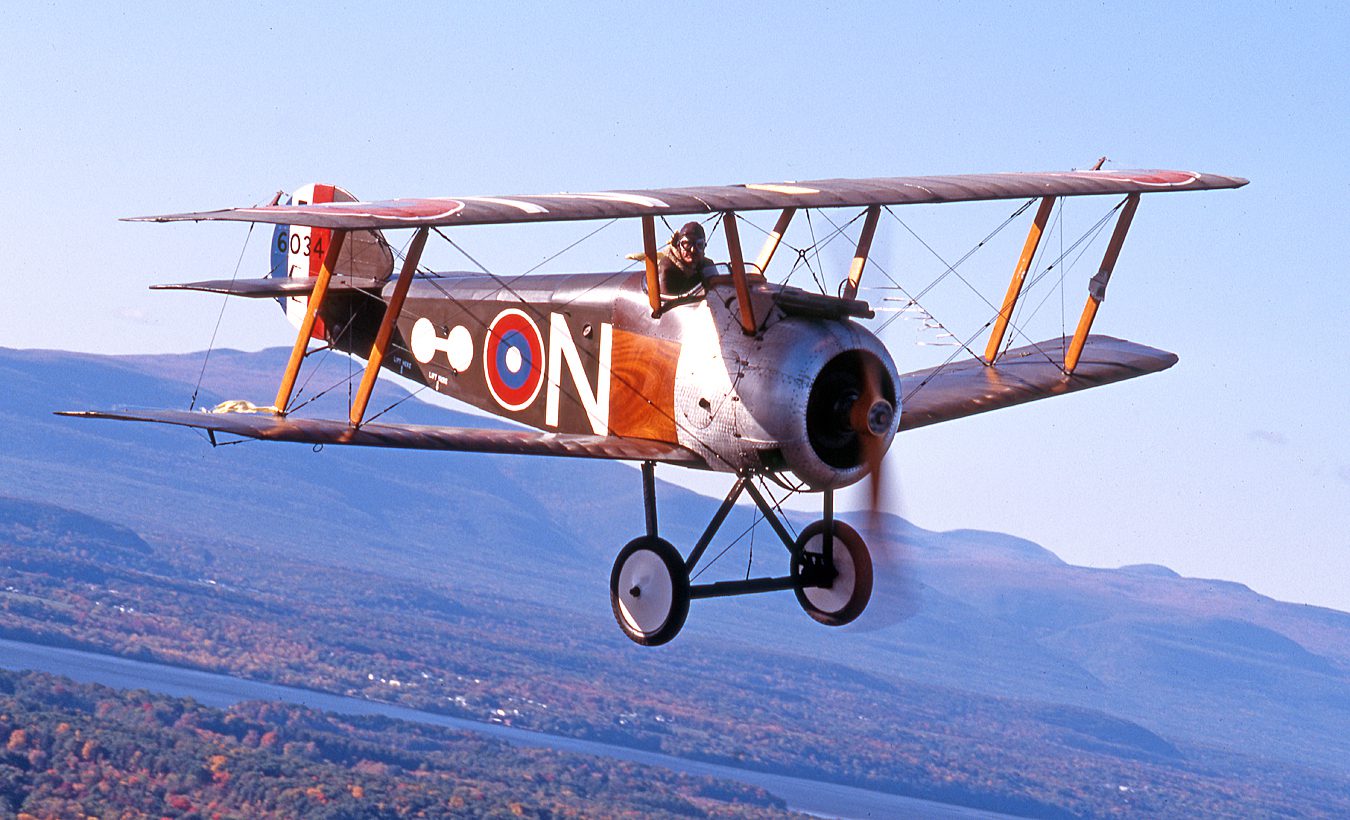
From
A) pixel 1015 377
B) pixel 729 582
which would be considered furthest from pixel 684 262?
pixel 1015 377

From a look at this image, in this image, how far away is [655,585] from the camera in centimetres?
2016

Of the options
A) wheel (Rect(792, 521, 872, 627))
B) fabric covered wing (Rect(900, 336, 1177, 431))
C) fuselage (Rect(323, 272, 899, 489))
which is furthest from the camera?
fabric covered wing (Rect(900, 336, 1177, 431))

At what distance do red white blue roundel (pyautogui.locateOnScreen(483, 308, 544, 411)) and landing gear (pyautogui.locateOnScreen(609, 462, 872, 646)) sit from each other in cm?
286

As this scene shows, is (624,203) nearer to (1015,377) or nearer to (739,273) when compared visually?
(739,273)

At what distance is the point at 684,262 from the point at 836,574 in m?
4.10

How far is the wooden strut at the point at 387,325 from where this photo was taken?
63.4ft

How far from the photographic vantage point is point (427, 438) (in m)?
19.5

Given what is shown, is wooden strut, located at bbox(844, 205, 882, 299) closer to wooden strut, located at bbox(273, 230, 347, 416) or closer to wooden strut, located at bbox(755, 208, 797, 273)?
wooden strut, located at bbox(755, 208, 797, 273)

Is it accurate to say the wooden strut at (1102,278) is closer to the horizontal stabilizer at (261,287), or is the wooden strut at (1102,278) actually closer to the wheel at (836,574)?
the wheel at (836,574)

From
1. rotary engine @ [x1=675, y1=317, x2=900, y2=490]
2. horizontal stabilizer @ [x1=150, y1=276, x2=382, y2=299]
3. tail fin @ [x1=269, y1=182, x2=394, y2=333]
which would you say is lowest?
rotary engine @ [x1=675, y1=317, x2=900, y2=490]

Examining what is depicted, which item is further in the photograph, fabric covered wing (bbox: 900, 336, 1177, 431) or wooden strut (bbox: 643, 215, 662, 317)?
fabric covered wing (bbox: 900, 336, 1177, 431)

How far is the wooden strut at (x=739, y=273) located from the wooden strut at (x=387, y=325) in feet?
10.8

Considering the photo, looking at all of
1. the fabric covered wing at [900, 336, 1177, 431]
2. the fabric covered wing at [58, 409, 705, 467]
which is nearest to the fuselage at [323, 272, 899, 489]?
the fabric covered wing at [58, 409, 705, 467]

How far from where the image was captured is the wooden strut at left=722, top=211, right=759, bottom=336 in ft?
63.4
